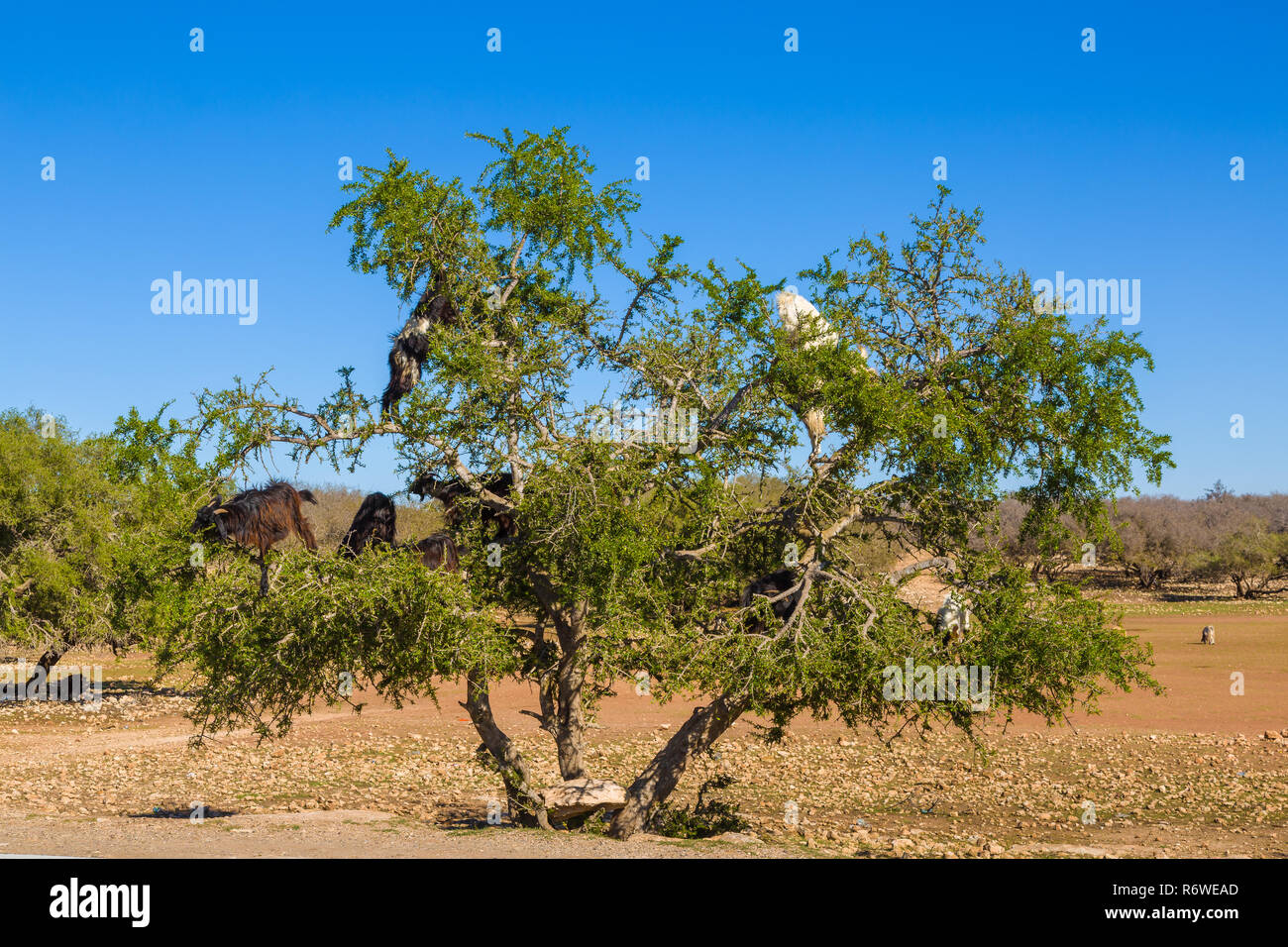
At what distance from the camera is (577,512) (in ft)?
32.1

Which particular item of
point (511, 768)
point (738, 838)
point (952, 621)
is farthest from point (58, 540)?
point (952, 621)

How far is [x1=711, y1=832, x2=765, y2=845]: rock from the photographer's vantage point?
424 inches

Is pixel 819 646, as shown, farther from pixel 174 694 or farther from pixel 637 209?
pixel 174 694

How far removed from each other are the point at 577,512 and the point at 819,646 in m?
2.66

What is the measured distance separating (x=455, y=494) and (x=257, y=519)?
2010 millimetres

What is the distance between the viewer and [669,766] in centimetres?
1173

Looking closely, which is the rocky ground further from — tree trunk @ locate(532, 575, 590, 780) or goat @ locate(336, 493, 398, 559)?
goat @ locate(336, 493, 398, 559)

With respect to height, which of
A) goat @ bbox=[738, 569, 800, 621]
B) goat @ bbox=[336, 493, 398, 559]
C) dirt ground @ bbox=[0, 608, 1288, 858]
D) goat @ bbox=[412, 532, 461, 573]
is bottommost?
dirt ground @ bbox=[0, 608, 1288, 858]

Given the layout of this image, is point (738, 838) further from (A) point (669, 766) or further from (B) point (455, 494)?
(B) point (455, 494)

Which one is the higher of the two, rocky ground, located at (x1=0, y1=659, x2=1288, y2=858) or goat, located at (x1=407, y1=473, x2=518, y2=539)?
goat, located at (x1=407, y1=473, x2=518, y2=539)

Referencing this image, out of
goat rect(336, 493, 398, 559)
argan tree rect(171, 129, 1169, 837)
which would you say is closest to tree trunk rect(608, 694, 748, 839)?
argan tree rect(171, 129, 1169, 837)

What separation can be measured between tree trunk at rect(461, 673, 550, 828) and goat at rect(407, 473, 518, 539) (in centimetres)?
183

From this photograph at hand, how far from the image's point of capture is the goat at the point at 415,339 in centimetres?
1101
